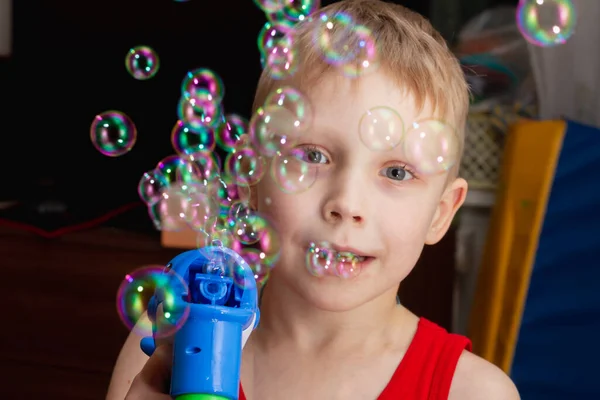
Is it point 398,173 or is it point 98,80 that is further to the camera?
point 98,80

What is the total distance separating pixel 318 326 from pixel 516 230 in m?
0.92

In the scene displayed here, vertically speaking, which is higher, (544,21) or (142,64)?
(544,21)

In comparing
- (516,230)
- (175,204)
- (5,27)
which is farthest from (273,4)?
(5,27)

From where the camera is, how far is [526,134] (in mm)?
1731

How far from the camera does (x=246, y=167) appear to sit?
1029 mm

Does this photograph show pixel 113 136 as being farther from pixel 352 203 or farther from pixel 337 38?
pixel 352 203

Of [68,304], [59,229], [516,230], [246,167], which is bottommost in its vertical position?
[68,304]

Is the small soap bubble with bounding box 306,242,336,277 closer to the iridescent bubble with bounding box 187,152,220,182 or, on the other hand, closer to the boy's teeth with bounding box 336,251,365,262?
the boy's teeth with bounding box 336,251,365,262

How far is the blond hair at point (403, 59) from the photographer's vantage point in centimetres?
90

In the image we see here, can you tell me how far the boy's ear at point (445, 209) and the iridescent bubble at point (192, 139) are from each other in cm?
45

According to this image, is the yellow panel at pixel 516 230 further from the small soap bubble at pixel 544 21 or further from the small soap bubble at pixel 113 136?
the small soap bubble at pixel 113 136

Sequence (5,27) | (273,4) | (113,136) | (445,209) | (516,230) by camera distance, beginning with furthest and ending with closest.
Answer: (5,27) < (516,230) < (113,136) < (273,4) < (445,209)

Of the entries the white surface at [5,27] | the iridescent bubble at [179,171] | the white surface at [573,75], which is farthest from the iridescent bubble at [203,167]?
the white surface at [5,27]

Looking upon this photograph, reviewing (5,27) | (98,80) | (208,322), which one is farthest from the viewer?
(5,27)
